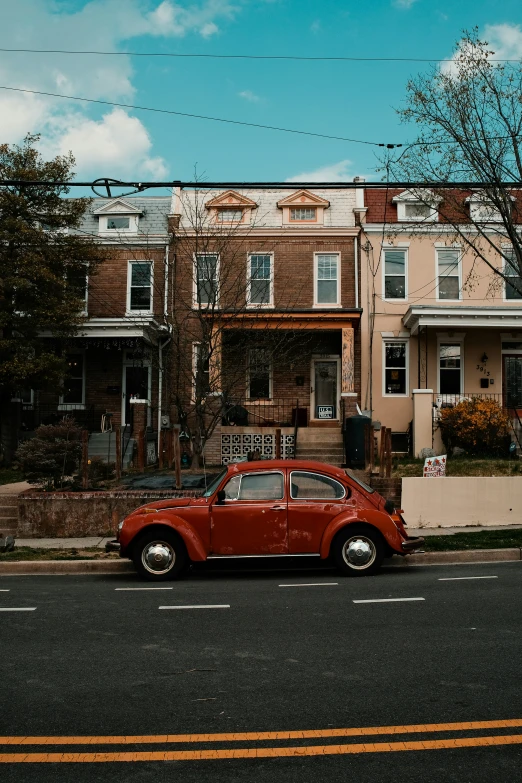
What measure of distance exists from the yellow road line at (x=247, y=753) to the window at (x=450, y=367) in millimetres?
20476

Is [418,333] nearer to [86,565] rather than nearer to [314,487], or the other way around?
[314,487]

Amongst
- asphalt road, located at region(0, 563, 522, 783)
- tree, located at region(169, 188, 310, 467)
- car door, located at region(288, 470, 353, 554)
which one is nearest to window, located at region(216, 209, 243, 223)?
tree, located at region(169, 188, 310, 467)

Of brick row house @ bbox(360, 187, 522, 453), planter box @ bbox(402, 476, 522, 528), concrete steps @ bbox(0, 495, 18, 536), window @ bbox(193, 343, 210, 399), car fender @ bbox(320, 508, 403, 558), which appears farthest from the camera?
brick row house @ bbox(360, 187, 522, 453)

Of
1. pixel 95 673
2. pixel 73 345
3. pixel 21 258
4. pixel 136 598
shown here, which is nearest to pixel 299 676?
pixel 95 673

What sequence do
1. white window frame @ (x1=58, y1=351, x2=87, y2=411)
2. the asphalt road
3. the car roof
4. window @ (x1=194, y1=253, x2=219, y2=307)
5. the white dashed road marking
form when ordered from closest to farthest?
1. the asphalt road
2. the white dashed road marking
3. the car roof
4. window @ (x1=194, y1=253, x2=219, y2=307)
5. white window frame @ (x1=58, y1=351, x2=87, y2=411)

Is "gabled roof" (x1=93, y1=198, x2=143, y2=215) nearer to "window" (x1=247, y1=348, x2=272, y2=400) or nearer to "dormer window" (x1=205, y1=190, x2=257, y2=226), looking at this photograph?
"dormer window" (x1=205, y1=190, x2=257, y2=226)

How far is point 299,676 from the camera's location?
18.7 feet

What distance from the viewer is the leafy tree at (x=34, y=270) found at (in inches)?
789

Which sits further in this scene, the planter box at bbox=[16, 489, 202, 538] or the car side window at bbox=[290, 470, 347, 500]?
the planter box at bbox=[16, 489, 202, 538]

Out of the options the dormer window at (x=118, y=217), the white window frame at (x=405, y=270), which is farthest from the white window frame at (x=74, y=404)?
the white window frame at (x=405, y=270)

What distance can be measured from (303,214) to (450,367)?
23.0ft

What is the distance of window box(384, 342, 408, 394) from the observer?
80.1 ft

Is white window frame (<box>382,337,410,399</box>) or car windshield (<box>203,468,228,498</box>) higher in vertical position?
white window frame (<box>382,337,410,399</box>)

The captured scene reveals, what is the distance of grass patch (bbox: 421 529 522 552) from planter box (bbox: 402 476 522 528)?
1167 mm
